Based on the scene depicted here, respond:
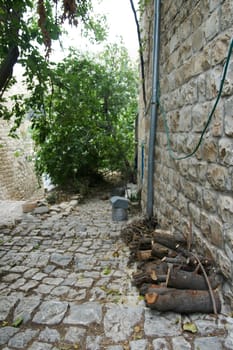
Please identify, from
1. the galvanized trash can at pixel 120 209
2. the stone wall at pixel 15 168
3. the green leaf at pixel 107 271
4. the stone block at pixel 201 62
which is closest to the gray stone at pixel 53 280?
the green leaf at pixel 107 271

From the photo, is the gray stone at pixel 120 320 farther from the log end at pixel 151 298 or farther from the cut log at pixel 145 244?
the cut log at pixel 145 244

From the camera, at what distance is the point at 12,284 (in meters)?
2.24

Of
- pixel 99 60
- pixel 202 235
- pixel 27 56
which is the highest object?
pixel 99 60

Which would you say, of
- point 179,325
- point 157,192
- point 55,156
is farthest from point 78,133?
point 179,325

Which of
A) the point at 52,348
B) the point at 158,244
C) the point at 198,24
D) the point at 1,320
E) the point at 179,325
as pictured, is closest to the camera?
the point at 52,348

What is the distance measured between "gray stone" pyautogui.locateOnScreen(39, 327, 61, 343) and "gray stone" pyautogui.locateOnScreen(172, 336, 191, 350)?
677 mm

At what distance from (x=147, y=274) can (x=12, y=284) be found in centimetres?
115

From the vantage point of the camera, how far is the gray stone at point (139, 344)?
1479mm

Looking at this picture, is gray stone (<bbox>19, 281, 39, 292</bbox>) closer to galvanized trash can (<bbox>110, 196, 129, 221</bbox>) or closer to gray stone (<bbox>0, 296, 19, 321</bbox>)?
gray stone (<bbox>0, 296, 19, 321</bbox>)

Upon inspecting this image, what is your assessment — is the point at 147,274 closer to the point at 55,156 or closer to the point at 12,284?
the point at 12,284

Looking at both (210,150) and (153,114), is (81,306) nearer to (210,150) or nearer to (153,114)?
(210,150)

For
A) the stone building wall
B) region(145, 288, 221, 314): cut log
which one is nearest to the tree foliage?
the stone building wall

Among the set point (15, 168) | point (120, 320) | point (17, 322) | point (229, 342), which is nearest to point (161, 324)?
point (120, 320)

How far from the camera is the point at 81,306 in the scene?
186 centimetres
